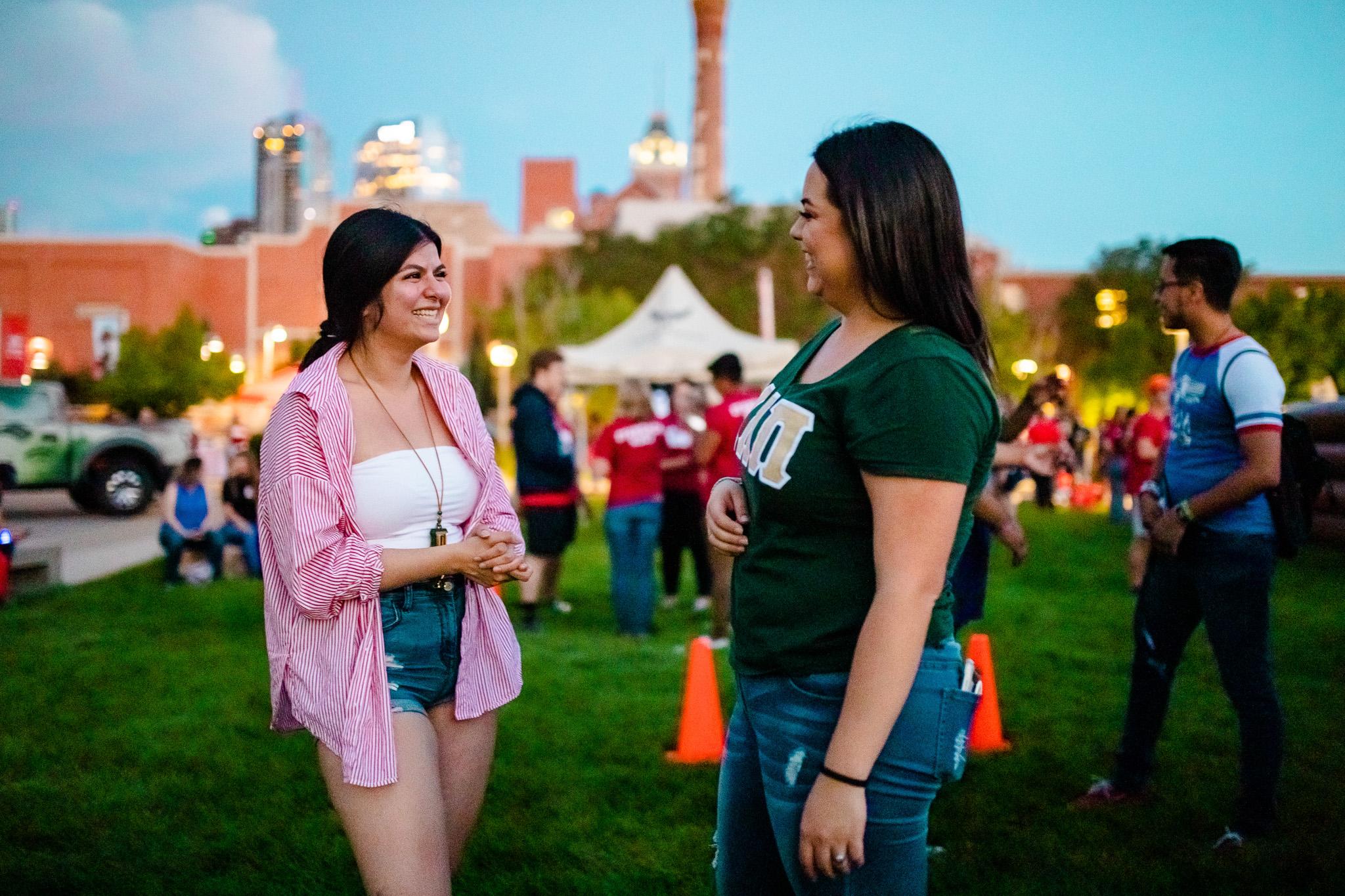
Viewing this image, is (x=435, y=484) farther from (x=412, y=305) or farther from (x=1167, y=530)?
(x=1167, y=530)

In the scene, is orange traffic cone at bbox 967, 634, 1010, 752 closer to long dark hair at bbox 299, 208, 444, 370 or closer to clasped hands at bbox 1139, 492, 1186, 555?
clasped hands at bbox 1139, 492, 1186, 555

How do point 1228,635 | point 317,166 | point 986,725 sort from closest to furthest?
1. point 1228,635
2. point 986,725
3. point 317,166

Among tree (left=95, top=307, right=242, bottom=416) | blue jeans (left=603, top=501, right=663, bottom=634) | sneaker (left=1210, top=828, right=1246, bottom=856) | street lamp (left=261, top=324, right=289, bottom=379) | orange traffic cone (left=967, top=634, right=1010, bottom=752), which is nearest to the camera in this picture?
sneaker (left=1210, top=828, right=1246, bottom=856)

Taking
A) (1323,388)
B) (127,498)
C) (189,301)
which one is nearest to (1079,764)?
(127,498)

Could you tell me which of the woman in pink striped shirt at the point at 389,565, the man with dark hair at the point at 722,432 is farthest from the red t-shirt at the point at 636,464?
the woman in pink striped shirt at the point at 389,565

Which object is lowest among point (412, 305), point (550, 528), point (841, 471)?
point (550, 528)

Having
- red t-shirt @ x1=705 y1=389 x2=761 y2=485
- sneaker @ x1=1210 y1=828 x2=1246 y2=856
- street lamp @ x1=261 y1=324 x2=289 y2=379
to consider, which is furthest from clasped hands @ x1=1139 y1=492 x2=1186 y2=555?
street lamp @ x1=261 y1=324 x2=289 y2=379

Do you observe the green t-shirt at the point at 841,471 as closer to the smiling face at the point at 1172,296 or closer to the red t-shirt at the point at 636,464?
the smiling face at the point at 1172,296

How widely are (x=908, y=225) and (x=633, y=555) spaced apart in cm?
663

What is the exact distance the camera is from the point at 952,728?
75.3 inches

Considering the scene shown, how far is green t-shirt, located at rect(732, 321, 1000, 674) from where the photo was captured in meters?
1.77

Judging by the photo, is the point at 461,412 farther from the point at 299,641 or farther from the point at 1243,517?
the point at 1243,517

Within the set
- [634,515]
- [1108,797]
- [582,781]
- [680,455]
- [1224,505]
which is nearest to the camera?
[1224,505]

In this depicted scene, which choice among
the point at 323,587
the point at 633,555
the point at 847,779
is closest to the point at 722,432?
the point at 633,555
